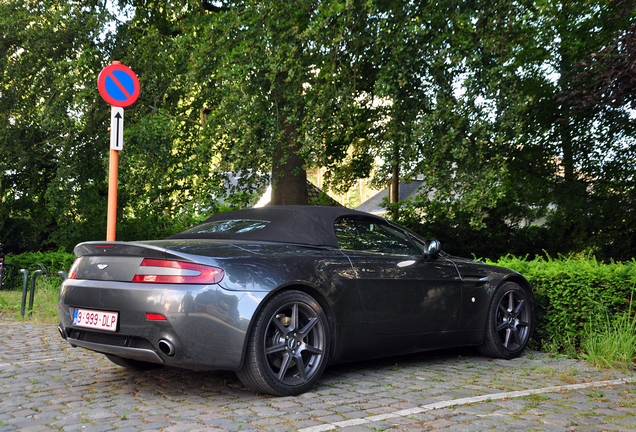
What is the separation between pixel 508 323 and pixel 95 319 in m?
4.02

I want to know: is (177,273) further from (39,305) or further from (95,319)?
(39,305)

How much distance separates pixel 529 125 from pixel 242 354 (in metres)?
11.3

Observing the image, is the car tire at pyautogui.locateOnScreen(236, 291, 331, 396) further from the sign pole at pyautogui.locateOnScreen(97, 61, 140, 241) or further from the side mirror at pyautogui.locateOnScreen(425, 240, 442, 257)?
the sign pole at pyautogui.locateOnScreen(97, 61, 140, 241)

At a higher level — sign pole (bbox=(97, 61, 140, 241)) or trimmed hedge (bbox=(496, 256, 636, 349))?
sign pole (bbox=(97, 61, 140, 241))

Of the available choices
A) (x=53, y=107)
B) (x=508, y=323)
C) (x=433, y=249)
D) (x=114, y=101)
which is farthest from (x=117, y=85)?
(x=53, y=107)

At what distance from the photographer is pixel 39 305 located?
9.48m

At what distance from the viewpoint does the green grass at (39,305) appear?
852 centimetres

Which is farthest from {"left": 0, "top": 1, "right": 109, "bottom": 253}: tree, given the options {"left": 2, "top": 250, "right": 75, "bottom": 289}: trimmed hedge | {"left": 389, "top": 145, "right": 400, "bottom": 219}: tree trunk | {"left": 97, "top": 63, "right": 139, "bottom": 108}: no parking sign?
{"left": 389, "top": 145, "right": 400, "bottom": 219}: tree trunk

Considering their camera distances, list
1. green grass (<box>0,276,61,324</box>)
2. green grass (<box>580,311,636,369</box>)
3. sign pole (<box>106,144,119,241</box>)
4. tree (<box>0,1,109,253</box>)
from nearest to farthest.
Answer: green grass (<box>580,311,636,369</box>) → sign pole (<box>106,144,119,241</box>) → green grass (<box>0,276,61,324</box>) → tree (<box>0,1,109,253</box>)

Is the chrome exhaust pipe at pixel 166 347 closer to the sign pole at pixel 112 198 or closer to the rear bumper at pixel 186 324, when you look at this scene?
the rear bumper at pixel 186 324

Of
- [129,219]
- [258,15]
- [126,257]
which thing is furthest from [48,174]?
[126,257]

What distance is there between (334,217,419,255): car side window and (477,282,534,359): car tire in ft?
3.82

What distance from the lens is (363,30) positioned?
10.4 m

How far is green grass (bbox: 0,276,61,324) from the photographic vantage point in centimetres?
852
